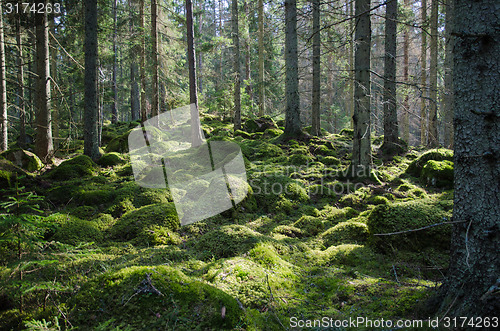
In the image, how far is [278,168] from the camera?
8.57 meters

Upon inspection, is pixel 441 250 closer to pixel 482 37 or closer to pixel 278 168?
pixel 482 37

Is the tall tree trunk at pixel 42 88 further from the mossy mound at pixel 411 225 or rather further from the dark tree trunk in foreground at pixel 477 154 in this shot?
the dark tree trunk in foreground at pixel 477 154

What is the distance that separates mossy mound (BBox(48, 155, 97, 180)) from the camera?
7845mm

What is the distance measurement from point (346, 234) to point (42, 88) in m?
10.1

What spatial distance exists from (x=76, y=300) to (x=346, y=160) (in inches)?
374

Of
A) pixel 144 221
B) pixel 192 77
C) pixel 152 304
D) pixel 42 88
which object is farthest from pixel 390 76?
pixel 42 88

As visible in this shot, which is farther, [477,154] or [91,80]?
[91,80]

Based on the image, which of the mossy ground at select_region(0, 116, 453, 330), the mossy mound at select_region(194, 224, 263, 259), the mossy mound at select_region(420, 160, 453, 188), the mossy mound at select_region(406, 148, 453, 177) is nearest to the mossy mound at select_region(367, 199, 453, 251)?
the mossy ground at select_region(0, 116, 453, 330)

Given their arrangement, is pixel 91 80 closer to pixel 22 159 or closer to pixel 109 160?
pixel 109 160

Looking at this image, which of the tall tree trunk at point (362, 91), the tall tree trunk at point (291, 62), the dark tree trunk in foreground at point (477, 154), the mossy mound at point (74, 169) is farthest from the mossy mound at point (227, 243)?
the tall tree trunk at point (291, 62)

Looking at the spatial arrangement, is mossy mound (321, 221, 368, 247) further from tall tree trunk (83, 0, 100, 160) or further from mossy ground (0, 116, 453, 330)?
→ tall tree trunk (83, 0, 100, 160)

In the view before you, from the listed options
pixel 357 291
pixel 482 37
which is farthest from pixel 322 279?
pixel 482 37

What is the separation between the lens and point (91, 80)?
9688 mm

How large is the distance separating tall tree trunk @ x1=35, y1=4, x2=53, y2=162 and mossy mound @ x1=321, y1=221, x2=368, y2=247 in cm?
905
